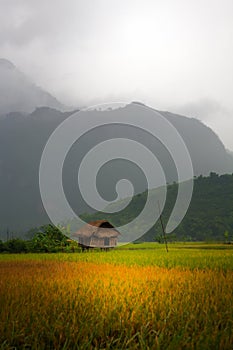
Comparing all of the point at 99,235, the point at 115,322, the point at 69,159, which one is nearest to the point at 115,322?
the point at 115,322

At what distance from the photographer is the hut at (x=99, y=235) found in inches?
1367

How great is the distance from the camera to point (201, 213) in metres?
63.4

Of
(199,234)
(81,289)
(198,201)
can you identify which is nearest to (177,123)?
(198,201)

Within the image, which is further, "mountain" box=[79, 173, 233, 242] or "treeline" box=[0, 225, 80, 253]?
"mountain" box=[79, 173, 233, 242]

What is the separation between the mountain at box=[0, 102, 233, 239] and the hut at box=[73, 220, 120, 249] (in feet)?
286

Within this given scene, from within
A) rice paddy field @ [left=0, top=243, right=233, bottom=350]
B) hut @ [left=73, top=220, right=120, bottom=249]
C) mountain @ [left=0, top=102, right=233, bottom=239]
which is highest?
mountain @ [left=0, top=102, right=233, bottom=239]

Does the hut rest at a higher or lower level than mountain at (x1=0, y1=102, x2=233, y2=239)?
lower

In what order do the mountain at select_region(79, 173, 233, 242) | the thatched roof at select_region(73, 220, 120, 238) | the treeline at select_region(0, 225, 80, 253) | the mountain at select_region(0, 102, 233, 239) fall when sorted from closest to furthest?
the treeline at select_region(0, 225, 80, 253) < the thatched roof at select_region(73, 220, 120, 238) < the mountain at select_region(79, 173, 233, 242) < the mountain at select_region(0, 102, 233, 239)

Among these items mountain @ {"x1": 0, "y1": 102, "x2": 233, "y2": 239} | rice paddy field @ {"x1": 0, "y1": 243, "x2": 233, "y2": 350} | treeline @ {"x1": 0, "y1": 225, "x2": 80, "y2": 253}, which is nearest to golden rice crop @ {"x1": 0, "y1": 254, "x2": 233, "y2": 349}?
rice paddy field @ {"x1": 0, "y1": 243, "x2": 233, "y2": 350}

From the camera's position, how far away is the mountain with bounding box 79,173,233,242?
56781 millimetres

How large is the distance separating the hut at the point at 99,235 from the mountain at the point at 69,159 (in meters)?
87.3

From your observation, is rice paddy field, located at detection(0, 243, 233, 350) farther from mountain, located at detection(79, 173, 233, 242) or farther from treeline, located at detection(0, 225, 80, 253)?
mountain, located at detection(79, 173, 233, 242)

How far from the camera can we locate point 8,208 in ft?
443

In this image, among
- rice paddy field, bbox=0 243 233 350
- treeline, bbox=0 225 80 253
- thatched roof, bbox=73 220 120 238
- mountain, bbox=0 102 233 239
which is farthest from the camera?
mountain, bbox=0 102 233 239
